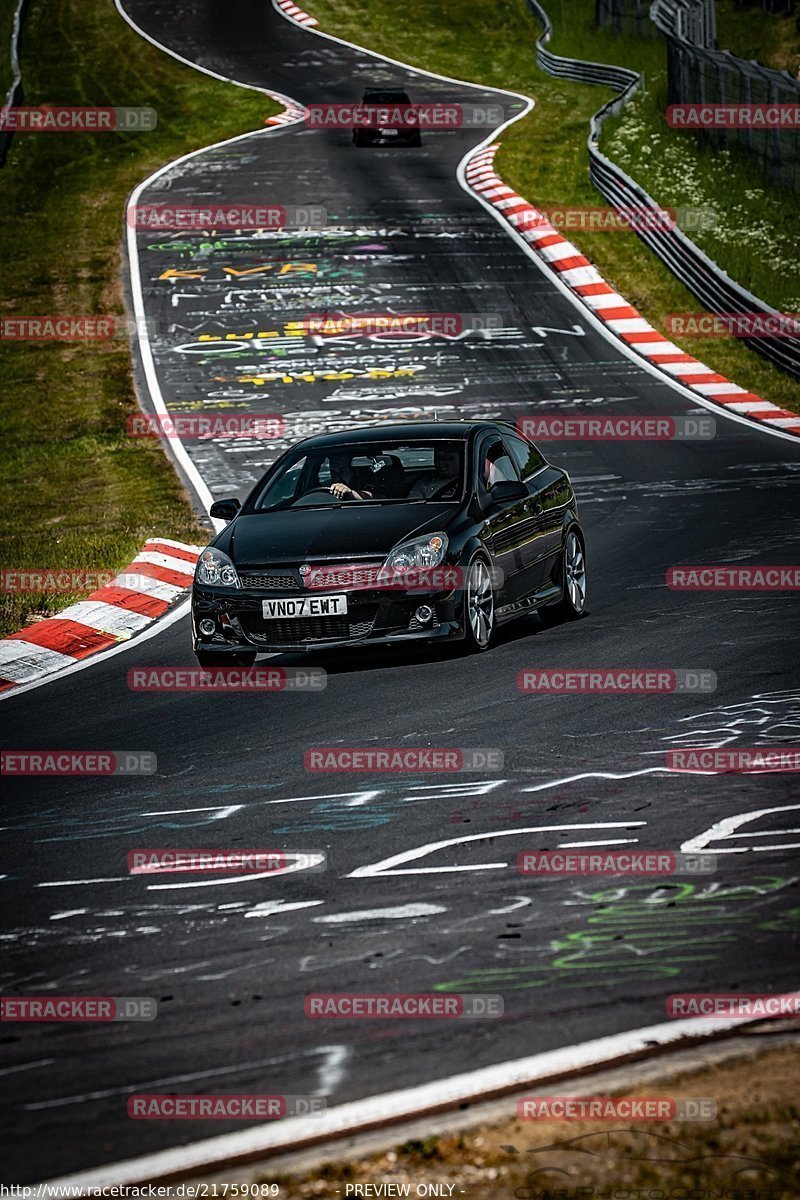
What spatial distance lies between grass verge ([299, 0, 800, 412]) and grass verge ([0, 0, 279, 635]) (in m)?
7.70

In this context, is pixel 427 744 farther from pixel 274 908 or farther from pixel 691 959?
pixel 691 959

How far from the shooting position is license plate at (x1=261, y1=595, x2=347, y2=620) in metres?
10.4

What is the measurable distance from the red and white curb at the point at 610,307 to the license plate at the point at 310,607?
36.9 ft

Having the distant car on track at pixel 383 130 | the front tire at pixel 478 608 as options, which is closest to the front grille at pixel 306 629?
the front tire at pixel 478 608

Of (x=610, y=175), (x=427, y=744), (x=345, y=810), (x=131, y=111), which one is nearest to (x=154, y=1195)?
(x=345, y=810)

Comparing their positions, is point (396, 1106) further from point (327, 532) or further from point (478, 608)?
point (327, 532)

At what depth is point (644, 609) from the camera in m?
12.1

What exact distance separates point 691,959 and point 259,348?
21411 millimetres
